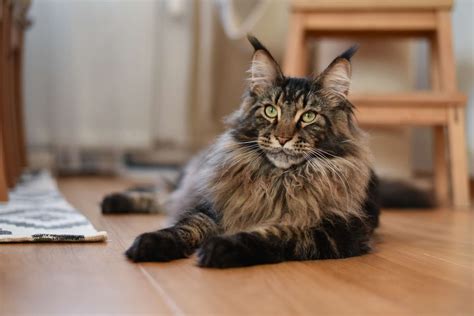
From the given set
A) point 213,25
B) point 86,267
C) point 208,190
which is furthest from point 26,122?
point 86,267

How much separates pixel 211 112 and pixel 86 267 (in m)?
2.94

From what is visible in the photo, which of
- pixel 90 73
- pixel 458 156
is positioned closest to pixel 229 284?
pixel 458 156

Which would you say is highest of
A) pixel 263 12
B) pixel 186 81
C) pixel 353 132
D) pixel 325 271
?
pixel 263 12

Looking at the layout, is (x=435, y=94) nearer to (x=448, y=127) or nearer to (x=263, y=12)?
(x=448, y=127)

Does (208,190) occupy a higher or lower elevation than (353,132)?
lower

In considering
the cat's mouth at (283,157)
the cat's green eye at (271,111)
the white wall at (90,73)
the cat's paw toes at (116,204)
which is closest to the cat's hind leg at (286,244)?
the cat's mouth at (283,157)

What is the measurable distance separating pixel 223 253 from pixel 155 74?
2744 millimetres

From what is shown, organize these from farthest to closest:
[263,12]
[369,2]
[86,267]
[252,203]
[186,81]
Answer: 1. [186,81]
2. [263,12]
3. [369,2]
4. [252,203]
5. [86,267]

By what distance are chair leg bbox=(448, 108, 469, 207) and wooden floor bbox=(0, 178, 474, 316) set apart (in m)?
1.24

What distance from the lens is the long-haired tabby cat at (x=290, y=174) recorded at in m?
1.42

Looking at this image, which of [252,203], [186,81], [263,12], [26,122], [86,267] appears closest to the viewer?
[86,267]

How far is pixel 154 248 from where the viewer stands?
1.30 meters

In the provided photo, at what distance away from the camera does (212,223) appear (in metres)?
1.52

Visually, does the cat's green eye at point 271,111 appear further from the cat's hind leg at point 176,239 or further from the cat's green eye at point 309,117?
the cat's hind leg at point 176,239
